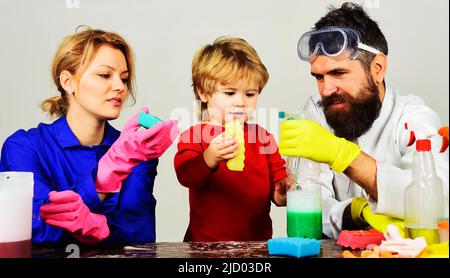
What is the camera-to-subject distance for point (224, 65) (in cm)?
206

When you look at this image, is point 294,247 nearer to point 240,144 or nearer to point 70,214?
point 240,144

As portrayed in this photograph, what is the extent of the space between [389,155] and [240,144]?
52 cm

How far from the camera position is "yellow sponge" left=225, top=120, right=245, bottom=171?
2010mm

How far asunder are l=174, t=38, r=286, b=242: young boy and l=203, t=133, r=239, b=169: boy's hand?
0.08 m

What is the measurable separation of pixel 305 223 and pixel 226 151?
335mm

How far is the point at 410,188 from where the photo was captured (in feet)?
5.68

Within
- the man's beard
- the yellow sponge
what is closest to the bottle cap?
the man's beard

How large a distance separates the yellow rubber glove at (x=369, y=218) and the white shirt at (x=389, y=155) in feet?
0.09

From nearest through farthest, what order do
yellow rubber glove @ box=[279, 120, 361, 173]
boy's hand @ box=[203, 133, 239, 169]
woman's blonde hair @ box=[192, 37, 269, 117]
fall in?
yellow rubber glove @ box=[279, 120, 361, 173] < boy's hand @ box=[203, 133, 239, 169] < woman's blonde hair @ box=[192, 37, 269, 117]

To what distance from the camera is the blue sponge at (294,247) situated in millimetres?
1616

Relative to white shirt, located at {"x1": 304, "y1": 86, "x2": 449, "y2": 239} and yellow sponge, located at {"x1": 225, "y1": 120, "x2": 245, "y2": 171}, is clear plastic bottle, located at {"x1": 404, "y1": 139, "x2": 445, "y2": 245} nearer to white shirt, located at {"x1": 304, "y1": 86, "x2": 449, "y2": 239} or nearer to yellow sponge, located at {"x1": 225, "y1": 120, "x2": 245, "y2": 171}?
white shirt, located at {"x1": 304, "y1": 86, "x2": 449, "y2": 239}

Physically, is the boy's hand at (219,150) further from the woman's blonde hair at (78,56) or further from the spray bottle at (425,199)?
the spray bottle at (425,199)

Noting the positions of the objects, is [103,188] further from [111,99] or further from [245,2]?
[245,2]

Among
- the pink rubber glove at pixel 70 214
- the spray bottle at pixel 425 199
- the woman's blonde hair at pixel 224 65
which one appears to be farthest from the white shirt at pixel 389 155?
the pink rubber glove at pixel 70 214
